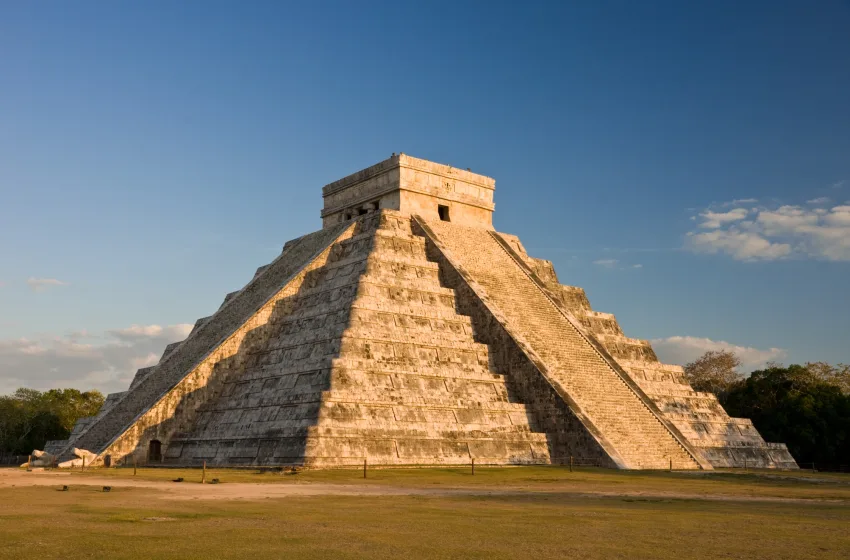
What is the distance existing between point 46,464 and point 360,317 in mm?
11839

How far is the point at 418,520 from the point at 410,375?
16046 mm

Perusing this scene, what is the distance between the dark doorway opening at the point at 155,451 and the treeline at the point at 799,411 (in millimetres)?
31657

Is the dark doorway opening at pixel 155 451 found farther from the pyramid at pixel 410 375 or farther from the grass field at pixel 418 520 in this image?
the grass field at pixel 418 520

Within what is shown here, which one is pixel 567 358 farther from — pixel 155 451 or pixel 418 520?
pixel 418 520

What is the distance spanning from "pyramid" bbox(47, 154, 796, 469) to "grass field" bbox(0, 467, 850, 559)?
5.67m

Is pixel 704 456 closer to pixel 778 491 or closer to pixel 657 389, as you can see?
pixel 657 389

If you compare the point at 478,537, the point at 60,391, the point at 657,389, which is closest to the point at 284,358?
the point at 657,389

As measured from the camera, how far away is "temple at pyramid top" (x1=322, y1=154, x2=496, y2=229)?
39.3 meters

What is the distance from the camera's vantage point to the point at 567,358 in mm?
32719

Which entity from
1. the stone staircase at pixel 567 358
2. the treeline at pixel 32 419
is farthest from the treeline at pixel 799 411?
the treeline at pixel 32 419

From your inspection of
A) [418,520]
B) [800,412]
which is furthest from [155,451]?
[800,412]

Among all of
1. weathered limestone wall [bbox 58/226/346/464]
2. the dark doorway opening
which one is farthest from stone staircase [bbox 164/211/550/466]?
weathered limestone wall [bbox 58/226/346/464]

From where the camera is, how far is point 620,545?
9977 millimetres

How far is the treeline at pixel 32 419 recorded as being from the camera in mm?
49344
